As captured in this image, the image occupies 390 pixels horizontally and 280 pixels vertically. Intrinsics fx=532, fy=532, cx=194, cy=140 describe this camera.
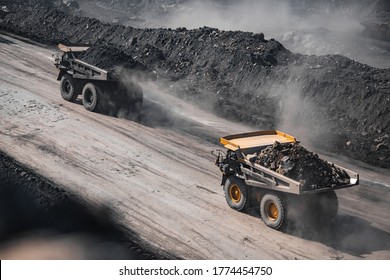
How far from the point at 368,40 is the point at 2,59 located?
2602 cm

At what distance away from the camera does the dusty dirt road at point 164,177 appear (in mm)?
11242

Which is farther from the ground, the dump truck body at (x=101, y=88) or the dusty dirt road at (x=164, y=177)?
the dump truck body at (x=101, y=88)

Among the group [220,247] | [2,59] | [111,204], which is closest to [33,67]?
[2,59]

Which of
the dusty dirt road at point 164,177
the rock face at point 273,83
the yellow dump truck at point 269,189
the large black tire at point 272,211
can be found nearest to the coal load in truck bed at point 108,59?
the rock face at point 273,83

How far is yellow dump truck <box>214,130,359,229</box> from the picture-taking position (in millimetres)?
11094

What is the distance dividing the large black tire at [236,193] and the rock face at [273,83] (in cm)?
620

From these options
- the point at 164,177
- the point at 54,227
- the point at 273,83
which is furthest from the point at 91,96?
the point at 54,227

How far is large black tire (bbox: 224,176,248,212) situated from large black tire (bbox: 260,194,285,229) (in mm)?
593

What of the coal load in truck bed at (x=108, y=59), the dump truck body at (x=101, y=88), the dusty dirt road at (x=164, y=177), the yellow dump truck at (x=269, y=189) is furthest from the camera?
the coal load in truck bed at (x=108, y=59)

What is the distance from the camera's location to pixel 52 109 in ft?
61.4

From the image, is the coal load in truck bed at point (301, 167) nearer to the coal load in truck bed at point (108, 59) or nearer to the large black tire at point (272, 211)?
the large black tire at point (272, 211)

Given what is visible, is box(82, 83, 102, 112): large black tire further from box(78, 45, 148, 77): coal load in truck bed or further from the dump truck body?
box(78, 45, 148, 77): coal load in truck bed

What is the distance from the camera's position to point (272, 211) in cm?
1170

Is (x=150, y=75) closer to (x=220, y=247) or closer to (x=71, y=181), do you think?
(x=71, y=181)
